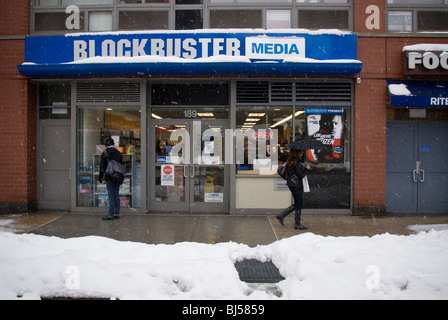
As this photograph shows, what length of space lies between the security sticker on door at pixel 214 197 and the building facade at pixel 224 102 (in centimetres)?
3

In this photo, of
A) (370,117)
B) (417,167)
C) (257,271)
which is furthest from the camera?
(417,167)

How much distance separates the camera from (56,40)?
28.2ft

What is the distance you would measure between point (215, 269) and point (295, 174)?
3.24 metres

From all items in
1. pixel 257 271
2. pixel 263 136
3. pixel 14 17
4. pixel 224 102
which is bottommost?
pixel 257 271

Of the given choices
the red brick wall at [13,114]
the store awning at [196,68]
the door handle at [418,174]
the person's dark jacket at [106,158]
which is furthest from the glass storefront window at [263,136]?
the red brick wall at [13,114]

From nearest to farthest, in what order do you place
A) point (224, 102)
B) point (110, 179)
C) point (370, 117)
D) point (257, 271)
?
1. point (257, 271)
2. point (110, 179)
3. point (370, 117)
4. point (224, 102)

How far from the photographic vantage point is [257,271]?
4.95 m

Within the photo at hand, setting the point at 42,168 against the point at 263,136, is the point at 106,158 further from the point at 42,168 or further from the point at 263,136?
the point at 263,136

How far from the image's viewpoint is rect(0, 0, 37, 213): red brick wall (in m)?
8.76

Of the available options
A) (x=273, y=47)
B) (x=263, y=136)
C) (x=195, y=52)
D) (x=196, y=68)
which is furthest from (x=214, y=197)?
(x=273, y=47)

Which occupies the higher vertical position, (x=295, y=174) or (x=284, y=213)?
(x=295, y=174)

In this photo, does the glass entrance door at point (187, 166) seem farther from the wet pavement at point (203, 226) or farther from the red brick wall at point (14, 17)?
the red brick wall at point (14, 17)

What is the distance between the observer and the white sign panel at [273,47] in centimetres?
833

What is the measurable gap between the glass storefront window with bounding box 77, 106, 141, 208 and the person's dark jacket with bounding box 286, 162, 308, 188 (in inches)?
166
